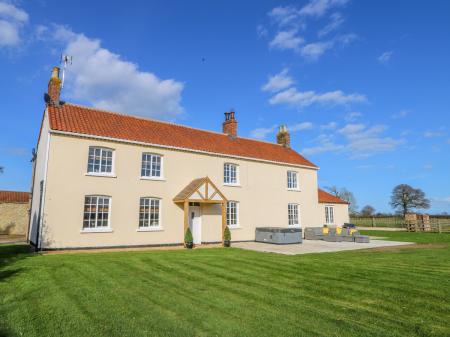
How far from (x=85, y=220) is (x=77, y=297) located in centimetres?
1061

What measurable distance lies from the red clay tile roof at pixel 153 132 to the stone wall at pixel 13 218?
1738 centimetres

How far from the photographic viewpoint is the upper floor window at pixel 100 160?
18.2m

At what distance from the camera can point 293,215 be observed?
93.1 feet

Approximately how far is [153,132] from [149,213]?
5.86 meters

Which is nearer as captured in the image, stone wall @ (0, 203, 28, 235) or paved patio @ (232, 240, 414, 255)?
paved patio @ (232, 240, 414, 255)

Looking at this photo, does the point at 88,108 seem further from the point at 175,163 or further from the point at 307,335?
the point at 307,335

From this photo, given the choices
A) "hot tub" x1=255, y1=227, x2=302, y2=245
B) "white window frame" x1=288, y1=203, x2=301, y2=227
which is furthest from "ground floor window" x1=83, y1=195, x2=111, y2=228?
"white window frame" x1=288, y1=203, x2=301, y2=227

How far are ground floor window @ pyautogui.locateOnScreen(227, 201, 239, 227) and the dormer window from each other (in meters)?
9.50

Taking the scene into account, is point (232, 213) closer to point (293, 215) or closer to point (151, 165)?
point (293, 215)

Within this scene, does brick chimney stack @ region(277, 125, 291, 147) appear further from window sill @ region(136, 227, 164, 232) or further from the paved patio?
window sill @ region(136, 227, 164, 232)

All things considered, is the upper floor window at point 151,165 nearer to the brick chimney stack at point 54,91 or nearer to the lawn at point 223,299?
the brick chimney stack at point 54,91

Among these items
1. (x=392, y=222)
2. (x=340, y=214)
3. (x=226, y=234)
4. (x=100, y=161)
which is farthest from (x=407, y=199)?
(x=100, y=161)

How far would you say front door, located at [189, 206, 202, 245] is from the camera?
22.0 metres

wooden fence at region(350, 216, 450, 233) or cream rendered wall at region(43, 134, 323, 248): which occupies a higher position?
cream rendered wall at region(43, 134, 323, 248)
